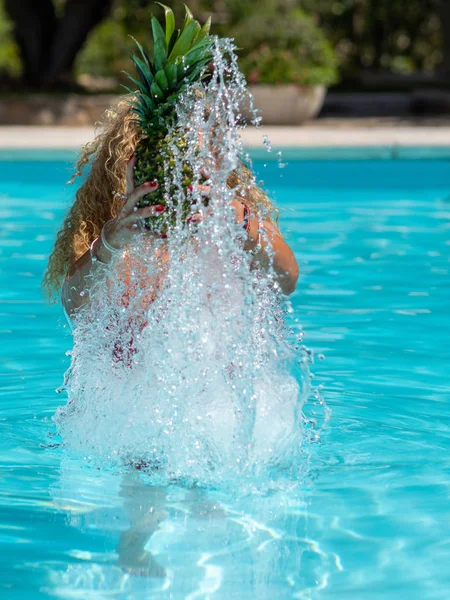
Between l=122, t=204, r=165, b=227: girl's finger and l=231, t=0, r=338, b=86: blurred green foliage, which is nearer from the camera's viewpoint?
l=122, t=204, r=165, b=227: girl's finger

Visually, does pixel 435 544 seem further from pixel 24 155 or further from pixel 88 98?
pixel 88 98

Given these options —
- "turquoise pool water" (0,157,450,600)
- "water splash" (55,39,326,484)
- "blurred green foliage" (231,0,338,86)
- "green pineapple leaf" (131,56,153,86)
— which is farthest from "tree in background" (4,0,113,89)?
"green pineapple leaf" (131,56,153,86)

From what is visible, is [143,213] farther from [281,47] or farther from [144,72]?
[281,47]

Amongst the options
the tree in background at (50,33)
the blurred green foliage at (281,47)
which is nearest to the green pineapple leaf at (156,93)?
the blurred green foliage at (281,47)

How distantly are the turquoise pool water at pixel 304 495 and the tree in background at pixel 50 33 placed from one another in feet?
43.7

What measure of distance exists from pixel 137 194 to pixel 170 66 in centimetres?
38

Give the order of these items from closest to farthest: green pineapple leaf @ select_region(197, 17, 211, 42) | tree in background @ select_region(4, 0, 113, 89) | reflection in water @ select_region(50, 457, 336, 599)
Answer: reflection in water @ select_region(50, 457, 336, 599)
green pineapple leaf @ select_region(197, 17, 211, 42)
tree in background @ select_region(4, 0, 113, 89)

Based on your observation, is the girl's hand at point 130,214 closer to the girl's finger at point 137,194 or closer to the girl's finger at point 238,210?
the girl's finger at point 137,194

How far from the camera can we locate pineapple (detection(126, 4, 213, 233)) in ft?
9.84

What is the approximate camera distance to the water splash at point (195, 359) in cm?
330

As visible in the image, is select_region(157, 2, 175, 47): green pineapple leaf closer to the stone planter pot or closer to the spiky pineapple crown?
the spiky pineapple crown

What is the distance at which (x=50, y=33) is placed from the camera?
1983 cm

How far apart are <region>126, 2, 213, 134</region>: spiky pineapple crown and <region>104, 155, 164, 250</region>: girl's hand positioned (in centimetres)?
16

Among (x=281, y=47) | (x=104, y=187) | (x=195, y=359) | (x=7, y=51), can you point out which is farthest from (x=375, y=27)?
(x=195, y=359)
